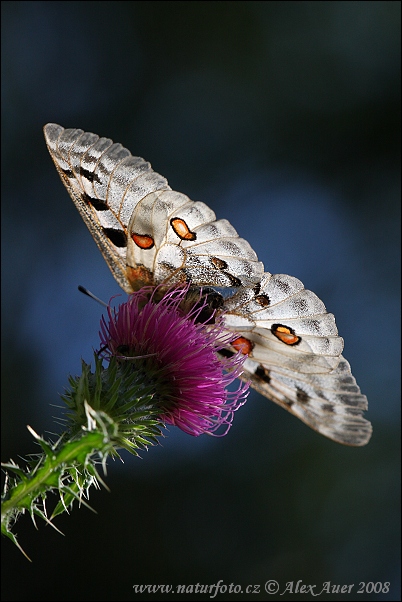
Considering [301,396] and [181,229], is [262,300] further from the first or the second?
[301,396]

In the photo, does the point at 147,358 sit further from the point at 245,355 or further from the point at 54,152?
the point at 54,152

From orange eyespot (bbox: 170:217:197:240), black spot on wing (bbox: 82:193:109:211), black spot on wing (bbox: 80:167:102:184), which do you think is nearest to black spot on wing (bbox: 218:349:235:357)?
orange eyespot (bbox: 170:217:197:240)

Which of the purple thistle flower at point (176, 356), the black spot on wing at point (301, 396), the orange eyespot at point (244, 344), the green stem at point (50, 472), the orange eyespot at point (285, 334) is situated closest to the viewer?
the green stem at point (50, 472)

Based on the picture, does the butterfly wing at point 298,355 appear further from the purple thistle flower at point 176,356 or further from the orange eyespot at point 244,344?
the purple thistle flower at point 176,356

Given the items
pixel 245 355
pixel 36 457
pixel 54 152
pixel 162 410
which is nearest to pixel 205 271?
pixel 245 355

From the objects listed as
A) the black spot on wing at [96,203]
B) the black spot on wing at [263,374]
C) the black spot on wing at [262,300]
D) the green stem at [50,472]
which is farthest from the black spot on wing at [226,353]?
the green stem at [50,472]

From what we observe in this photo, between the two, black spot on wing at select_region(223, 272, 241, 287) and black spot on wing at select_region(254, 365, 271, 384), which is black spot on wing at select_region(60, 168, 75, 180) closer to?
black spot on wing at select_region(223, 272, 241, 287)
